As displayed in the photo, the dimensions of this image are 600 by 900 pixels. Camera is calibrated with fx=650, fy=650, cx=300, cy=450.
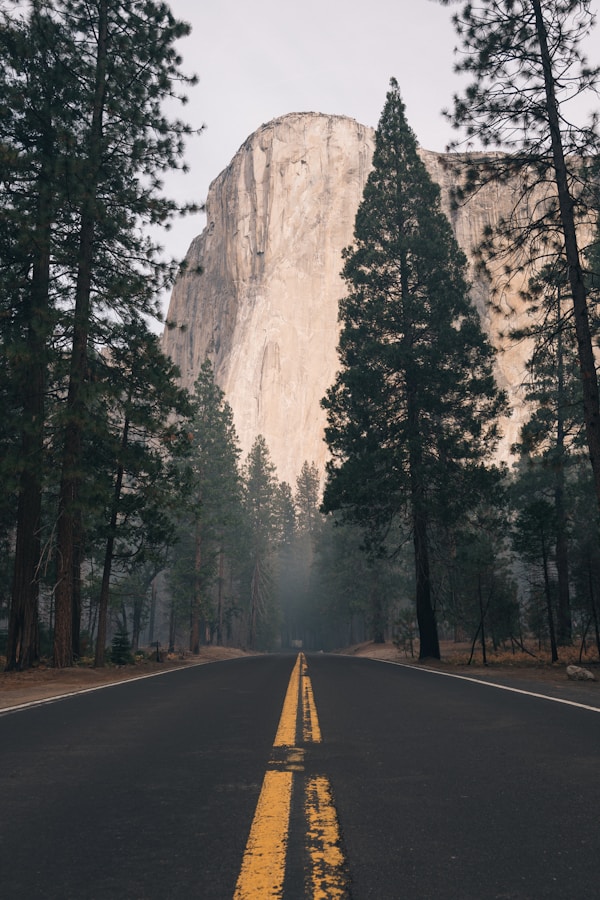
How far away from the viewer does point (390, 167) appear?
25.1 meters

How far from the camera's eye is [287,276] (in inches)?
4601

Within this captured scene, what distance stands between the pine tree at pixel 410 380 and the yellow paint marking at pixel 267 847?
17.4 m

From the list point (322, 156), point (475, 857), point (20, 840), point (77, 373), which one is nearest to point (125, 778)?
point (20, 840)

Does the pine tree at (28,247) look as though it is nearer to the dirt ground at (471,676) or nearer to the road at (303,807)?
the dirt ground at (471,676)

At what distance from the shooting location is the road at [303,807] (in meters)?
2.63

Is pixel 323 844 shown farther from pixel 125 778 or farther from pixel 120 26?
pixel 120 26

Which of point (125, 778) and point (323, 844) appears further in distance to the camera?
point (125, 778)

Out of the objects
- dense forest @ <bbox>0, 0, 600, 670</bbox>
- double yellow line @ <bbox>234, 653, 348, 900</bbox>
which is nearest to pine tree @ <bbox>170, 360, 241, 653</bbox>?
dense forest @ <bbox>0, 0, 600, 670</bbox>

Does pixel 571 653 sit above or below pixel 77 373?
below

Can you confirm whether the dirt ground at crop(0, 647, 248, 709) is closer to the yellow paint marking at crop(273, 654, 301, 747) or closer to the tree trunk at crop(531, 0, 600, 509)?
the yellow paint marking at crop(273, 654, 301, 747)

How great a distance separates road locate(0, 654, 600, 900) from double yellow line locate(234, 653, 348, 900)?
1 centimetres

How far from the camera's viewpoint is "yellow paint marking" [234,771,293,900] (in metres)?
2.52

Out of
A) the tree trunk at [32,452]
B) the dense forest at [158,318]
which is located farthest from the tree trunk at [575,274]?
the tree trunk at [32,452]

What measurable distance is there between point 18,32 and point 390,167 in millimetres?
13808
